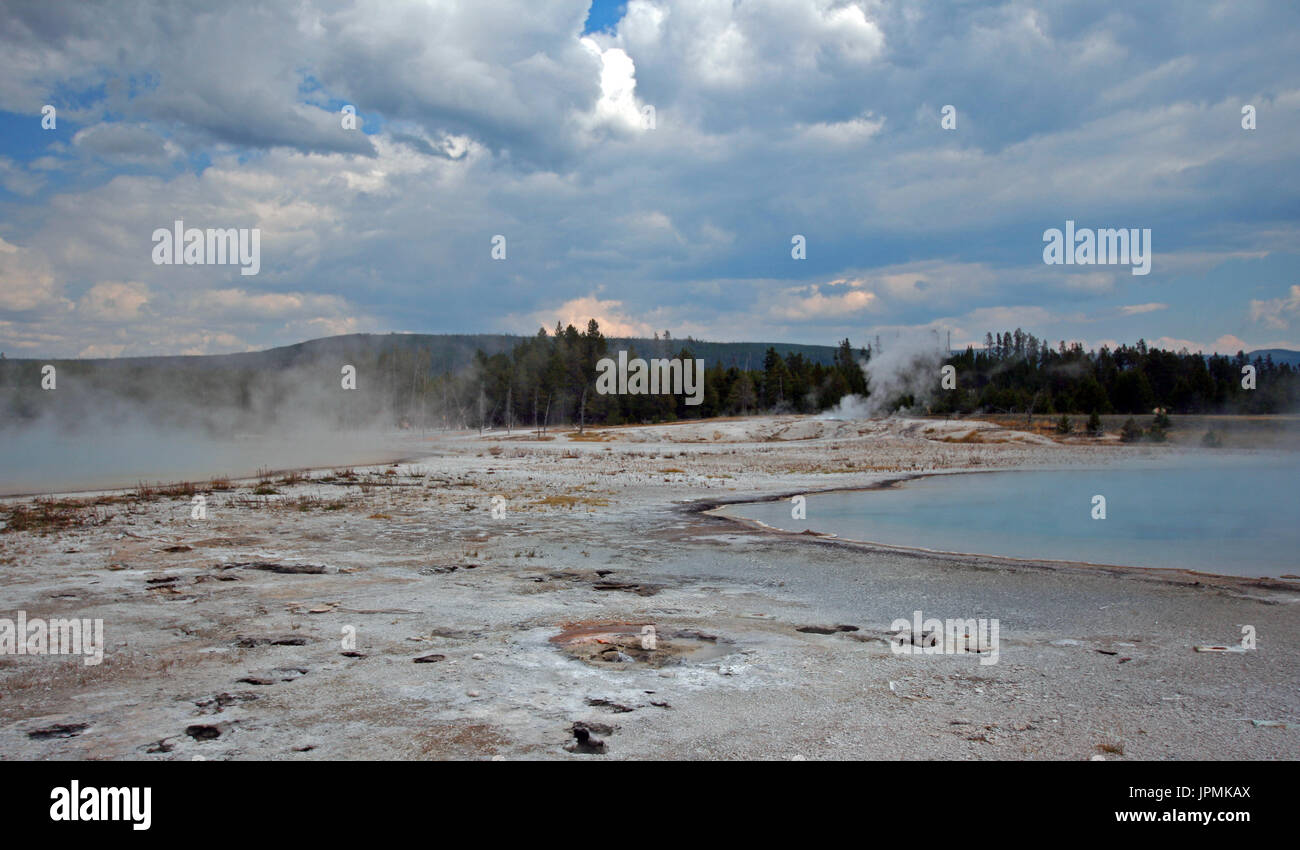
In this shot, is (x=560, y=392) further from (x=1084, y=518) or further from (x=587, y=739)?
(x=587, y=739)

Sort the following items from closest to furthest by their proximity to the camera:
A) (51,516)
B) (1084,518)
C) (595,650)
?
(595,650), (51,516), (1084,518)

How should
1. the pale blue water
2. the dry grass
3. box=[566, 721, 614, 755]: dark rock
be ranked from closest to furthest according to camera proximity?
box=[566, 721, 614, 755]: dark rock < the pale blue water < the dry grass

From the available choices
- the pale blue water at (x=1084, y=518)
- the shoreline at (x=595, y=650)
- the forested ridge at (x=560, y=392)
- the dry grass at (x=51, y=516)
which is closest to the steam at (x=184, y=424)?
the forested ridge at (x=560, y=392)

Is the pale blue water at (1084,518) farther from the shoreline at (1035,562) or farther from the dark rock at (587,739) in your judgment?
the dark rock at (587,739)

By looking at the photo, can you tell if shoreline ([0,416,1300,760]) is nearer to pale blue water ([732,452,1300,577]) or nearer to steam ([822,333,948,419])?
pale blue water ([732,452,1300,577])

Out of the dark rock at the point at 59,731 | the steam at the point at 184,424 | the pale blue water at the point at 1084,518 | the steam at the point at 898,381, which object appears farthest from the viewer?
the steam at the point at 898,381

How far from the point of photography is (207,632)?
8891 mm

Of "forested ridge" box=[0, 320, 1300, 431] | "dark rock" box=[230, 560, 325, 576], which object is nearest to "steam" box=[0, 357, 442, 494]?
"forested ridge" box=[0, 320, 1300, 431]

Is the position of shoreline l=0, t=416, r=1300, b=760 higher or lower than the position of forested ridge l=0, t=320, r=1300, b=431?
lower

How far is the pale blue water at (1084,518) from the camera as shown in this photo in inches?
646

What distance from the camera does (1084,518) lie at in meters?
22.5

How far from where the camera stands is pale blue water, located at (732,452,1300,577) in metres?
16.4

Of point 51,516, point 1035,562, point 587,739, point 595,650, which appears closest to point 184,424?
point 51,516
